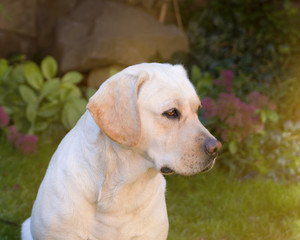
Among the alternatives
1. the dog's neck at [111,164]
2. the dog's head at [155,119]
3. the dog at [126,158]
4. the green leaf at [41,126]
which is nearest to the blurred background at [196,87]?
the green leaf at [41,126]

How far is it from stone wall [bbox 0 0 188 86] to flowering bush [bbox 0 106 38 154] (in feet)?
5.25

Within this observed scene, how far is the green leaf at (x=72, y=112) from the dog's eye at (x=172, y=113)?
7.98 ft

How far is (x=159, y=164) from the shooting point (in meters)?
2.50

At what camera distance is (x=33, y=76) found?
16.8 feet

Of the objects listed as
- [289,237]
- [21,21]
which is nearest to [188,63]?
[21,21]

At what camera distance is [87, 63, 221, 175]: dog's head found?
241 cm

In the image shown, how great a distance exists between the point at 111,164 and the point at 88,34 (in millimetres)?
3912

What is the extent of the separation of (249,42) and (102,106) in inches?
171

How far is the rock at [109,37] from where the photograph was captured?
6.11 meters

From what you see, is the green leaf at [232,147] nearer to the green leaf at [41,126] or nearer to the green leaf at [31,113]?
the green leaf at [41,126]

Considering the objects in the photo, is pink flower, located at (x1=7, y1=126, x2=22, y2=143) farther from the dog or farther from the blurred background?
the dog

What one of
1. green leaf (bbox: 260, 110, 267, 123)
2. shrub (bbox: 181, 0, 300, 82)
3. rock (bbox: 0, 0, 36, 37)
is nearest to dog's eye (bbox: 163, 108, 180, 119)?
green leaf (bbox: 260, 110, 267, 123)

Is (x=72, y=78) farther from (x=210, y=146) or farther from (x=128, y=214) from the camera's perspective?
(x=210, y=146)

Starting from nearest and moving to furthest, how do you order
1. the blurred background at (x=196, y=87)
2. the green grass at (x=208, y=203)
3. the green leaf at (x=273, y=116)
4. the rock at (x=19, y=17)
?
the green grass at (x=208, y=203), the blurred background at (x=196, y=87), the green leaf at (x=273, y=116), the rock at (x=19, y=17)
